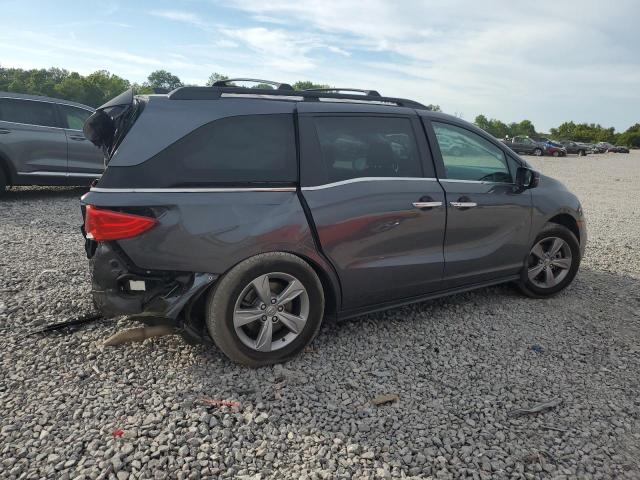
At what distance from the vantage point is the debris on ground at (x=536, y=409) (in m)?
2.77

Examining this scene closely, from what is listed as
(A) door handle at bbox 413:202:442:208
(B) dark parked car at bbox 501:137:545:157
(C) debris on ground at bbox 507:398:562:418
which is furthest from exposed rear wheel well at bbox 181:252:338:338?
(B) dark parked car at bbox 501:137:545:157

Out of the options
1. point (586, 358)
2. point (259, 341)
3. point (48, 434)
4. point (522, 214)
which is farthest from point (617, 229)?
point (48, 434)

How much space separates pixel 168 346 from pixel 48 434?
101 centimetres

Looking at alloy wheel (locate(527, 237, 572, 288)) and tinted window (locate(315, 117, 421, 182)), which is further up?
tinted window (locate(315, 117, 421, 182))

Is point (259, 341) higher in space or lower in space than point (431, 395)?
higher

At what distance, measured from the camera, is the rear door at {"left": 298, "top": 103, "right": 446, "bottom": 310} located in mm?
3258

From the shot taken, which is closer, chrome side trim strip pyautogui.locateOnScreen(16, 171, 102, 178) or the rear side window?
the rear side window

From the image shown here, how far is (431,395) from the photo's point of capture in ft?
9.65

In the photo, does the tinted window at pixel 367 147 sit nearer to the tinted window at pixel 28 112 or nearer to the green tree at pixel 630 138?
the tinted window at pixel 28 112

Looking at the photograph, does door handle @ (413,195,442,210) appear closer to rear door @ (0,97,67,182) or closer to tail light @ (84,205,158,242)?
tail light @ (84,205,158,242)

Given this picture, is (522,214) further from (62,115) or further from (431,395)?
(62,115)

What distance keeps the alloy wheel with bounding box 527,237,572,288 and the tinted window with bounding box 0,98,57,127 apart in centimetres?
830

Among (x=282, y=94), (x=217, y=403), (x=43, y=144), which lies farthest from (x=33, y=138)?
(x=217, y=403)

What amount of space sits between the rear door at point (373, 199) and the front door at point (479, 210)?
0.48 ft
